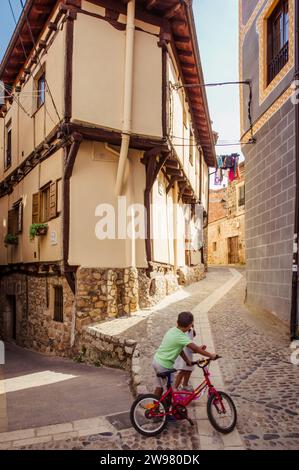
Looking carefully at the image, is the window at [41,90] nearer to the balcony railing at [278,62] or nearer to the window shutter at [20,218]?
the window shutter at [20,218]

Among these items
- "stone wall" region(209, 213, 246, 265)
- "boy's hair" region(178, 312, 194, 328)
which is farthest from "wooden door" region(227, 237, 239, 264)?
"boy's hair" region(178, 312, 194, 328)

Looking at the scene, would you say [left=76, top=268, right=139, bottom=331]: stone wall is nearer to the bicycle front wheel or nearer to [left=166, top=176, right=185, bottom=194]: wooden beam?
[left=166, top=176, right=185, bottom=194]: wooden beam

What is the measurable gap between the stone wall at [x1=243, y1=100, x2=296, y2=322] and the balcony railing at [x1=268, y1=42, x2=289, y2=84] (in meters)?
1.10

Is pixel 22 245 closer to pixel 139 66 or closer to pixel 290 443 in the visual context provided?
pixel 139 66

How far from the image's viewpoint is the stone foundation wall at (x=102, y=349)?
24.1 ft

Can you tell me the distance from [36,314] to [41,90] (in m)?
6.68

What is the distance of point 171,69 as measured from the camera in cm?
1152

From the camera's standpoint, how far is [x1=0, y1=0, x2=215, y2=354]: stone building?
9688 millimetres

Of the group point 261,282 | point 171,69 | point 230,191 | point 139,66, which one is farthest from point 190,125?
point 230,191

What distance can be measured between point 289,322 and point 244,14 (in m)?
8.50

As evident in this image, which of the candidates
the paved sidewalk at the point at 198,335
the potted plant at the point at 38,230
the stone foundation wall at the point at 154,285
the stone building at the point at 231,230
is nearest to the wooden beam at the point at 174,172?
the stone foundation wall at the point at 154,285

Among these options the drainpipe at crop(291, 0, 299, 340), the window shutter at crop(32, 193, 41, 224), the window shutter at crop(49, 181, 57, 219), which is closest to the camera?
the drainpipe at crop(291, 0, 299, 340)

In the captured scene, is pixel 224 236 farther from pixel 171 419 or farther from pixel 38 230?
pixel 171 419

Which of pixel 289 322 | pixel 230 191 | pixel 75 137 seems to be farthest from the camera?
pixel 230 191
